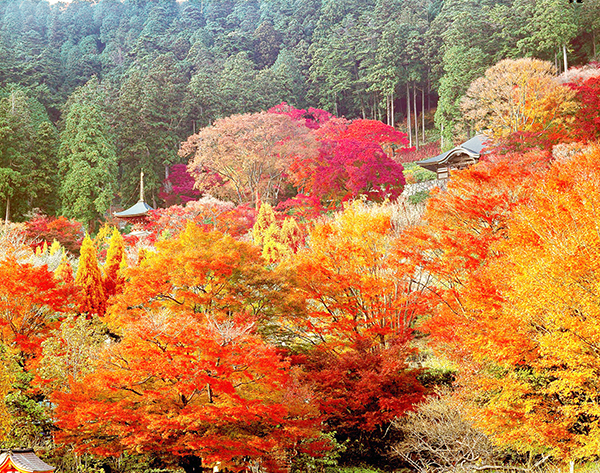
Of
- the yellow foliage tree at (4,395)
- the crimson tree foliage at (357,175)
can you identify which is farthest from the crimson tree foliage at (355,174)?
the yellow foliage tree at (4,395)

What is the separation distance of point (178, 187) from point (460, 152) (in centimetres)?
2009

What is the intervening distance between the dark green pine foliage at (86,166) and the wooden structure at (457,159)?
18371mm

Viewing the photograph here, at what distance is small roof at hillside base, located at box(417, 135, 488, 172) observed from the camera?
28.1m

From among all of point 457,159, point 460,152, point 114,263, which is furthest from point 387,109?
point 114,263

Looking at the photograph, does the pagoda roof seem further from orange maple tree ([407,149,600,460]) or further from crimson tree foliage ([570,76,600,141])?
crimson tree foliage ([570,76,600,141])

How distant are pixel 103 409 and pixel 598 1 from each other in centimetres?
4239

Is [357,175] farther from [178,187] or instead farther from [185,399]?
[178,187]

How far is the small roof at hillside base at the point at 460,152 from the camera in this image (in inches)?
1108

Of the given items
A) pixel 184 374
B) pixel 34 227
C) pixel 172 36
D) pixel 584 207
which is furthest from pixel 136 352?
pixel 172 36

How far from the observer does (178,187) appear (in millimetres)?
38969

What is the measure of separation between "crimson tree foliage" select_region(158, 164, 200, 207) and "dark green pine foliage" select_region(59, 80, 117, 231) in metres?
4.24

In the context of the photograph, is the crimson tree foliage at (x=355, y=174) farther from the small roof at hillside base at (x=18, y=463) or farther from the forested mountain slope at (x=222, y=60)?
the small roof at hillside base at (x=18, y=463)

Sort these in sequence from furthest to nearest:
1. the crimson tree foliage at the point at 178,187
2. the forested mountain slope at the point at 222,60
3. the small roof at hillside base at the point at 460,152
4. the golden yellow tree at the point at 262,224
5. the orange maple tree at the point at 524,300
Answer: the crimson tree foliage at the point at 178,187 → the forested mountain slope at the point at 222,60 → the small roof at hillside base at the point at 460,152 → the golden yellow tree at the point at 262,224 → the orange maple tree at the point at 524,300

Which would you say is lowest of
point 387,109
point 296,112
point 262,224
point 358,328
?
point 358,328
